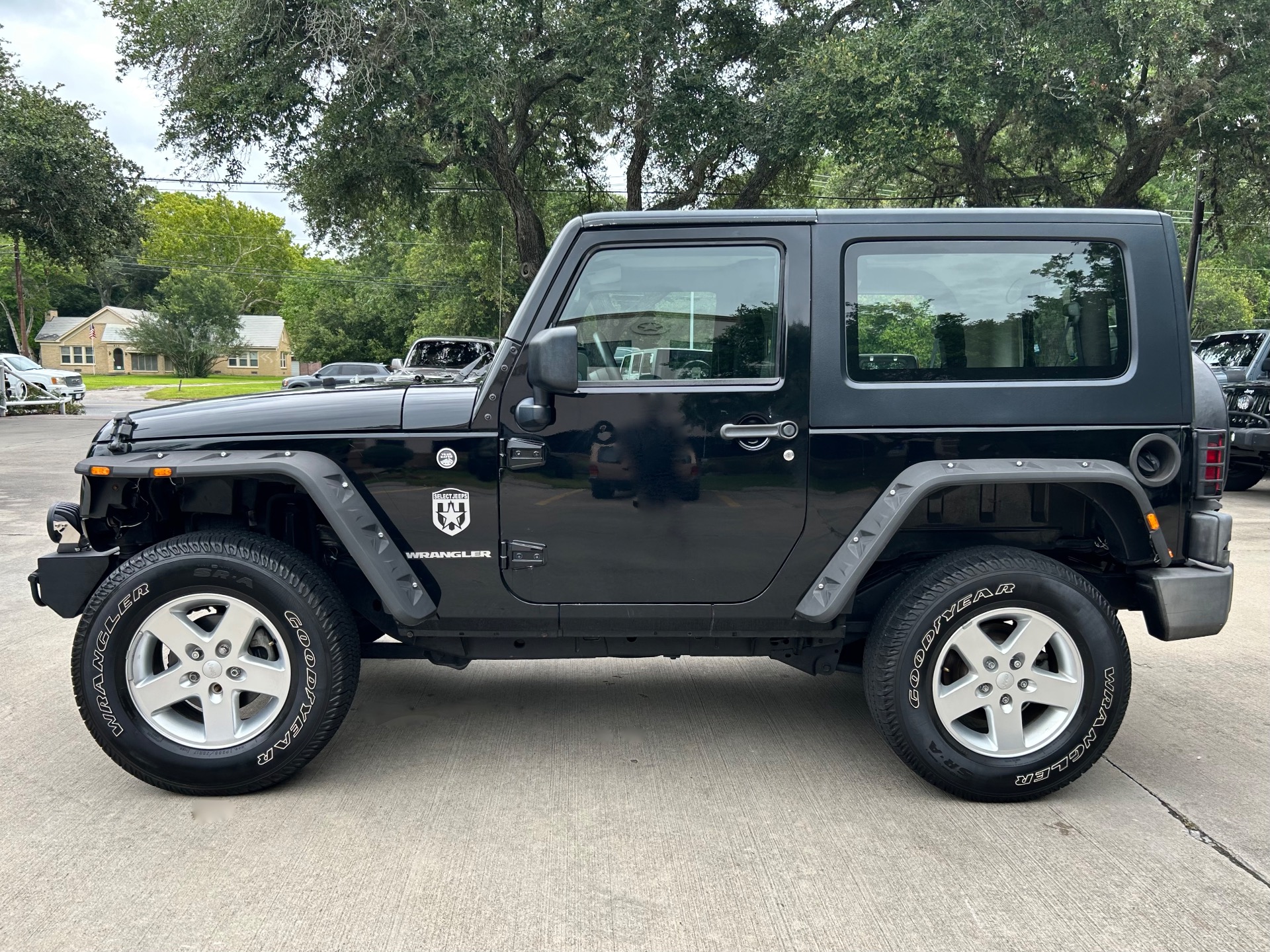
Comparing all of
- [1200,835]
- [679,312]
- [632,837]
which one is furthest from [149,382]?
[1200,835]

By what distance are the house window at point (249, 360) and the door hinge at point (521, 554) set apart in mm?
88252

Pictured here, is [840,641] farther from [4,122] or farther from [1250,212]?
[4,122]

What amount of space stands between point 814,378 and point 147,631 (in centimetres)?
244

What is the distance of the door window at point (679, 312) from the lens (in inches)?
132

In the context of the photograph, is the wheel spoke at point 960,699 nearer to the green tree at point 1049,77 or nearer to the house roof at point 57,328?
the green tree at point 1049,77

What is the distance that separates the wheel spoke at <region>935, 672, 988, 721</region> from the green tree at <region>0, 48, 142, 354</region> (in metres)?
21.5

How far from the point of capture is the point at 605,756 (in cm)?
371

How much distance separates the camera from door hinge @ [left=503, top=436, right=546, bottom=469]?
331 centimetres

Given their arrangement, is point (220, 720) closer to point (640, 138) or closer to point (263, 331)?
point (640, 138)

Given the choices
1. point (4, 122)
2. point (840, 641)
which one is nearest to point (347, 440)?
point (840, 641)

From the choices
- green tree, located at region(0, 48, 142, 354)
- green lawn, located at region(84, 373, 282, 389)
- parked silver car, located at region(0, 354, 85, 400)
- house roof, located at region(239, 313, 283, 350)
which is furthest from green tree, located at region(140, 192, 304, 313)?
green tree, located at region(0, 48, 142, 354)

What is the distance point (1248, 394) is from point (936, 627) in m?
9.32

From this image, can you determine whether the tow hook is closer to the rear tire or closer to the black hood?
the black hood

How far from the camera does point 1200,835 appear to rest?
310 centimetres
